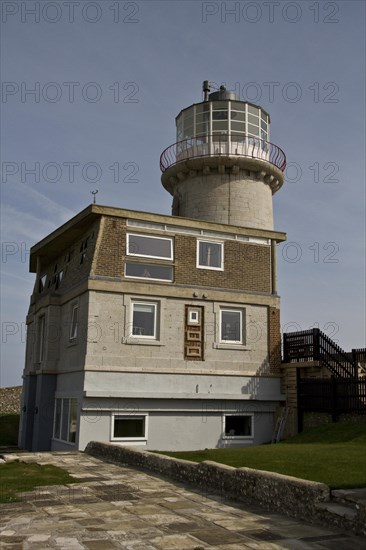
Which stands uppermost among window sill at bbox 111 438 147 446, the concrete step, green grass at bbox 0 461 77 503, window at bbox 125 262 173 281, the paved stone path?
window at bbox 125 262 173 281

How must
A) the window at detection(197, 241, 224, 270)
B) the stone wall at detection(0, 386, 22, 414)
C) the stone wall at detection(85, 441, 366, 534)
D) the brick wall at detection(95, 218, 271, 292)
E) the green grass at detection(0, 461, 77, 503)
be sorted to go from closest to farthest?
the stone wall at detection(85, 441, 366, 534) → the green grass at detection(0, 461, 77, 503) → the brick wall at detection(95, 218, 271, 292) → the window at detection(197, 241, 224, 270) → the stone wall at detection(0, 386, 22, 414)

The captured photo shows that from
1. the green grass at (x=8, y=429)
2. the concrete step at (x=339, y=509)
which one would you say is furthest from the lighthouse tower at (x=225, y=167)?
the concrete step at (x=339, y=509)

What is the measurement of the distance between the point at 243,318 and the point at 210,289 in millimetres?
1865

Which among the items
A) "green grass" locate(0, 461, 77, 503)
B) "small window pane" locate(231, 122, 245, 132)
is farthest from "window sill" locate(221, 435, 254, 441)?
"small window pane" locate(231, 122, 245, 132)

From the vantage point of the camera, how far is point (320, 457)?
1362 centimetres

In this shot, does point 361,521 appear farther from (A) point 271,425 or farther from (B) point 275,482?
(A) point 271,425

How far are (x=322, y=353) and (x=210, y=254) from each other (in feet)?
19.3

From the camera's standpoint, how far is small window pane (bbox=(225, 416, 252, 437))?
2203cm

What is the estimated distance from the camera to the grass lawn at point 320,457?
1085 cm

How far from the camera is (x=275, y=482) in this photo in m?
9.68

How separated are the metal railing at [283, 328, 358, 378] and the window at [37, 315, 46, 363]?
10.6 metres

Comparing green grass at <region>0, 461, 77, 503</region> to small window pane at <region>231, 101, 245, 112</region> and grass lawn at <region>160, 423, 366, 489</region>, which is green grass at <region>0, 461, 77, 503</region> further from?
small window pane at <region>231, 101, 245, 112</region>

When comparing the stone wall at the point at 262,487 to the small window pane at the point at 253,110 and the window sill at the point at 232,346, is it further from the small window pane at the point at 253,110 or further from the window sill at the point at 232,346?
the small window pane at the point at 253,110

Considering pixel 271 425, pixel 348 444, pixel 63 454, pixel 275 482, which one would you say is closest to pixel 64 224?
pixel 63 454
